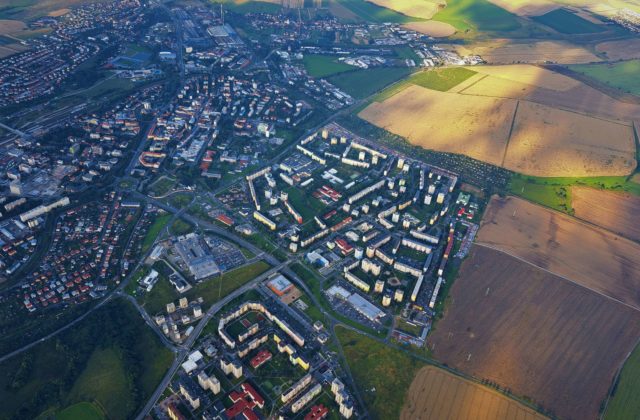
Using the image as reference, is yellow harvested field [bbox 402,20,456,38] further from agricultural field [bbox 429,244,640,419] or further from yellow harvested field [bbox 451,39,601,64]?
agricultural field [bbox 429,244,640,419]

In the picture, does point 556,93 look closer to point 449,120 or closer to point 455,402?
point 449,120

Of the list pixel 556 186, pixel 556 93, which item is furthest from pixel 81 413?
pixel 556 93

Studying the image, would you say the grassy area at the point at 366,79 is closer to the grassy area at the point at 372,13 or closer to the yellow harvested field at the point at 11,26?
the grassy area at the point at 372,13

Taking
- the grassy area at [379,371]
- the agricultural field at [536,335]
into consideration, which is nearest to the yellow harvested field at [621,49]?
the agricultural field at [536,335]

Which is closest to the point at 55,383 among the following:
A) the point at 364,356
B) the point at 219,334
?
the point at 219,334

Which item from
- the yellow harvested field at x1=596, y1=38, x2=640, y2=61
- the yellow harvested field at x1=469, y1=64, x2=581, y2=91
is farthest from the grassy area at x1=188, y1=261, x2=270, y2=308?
the yellow harvested field at x1=596, y1=38, x2=640, y2=61

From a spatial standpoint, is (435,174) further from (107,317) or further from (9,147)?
(9,147)
